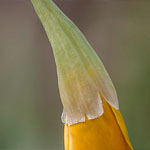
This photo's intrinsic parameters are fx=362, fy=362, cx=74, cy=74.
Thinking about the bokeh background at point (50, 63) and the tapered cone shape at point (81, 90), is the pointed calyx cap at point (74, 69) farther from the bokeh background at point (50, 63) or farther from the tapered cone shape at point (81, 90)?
the bokeh background at point (50, 63)

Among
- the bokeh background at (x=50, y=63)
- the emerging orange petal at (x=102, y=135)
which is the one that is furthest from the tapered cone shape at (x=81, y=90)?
the bokeh background at (x=50, y=63)

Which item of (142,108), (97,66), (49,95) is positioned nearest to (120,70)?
(142,108)

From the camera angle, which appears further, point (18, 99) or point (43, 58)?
point (43, 58)

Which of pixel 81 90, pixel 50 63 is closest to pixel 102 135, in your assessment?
pixel 81 90

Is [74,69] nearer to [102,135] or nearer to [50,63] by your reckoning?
[102,135]

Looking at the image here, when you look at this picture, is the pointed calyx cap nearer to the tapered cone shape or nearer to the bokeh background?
the tapered cone shape

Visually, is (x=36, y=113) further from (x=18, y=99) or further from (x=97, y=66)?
(x=97, y=66)
